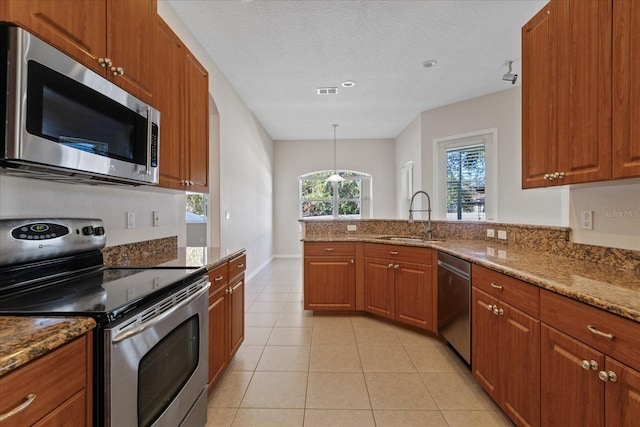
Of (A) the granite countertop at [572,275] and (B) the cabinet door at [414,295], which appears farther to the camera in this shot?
(B) the cabinet door at [414,295]

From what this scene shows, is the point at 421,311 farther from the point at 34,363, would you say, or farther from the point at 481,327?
the point at 34,363

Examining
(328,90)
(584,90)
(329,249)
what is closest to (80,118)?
(584,90)

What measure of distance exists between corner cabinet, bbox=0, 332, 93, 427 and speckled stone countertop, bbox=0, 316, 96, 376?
0.08 ft

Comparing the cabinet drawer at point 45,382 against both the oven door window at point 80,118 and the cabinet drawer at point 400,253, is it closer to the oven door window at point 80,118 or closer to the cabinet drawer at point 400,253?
the oven door window at point 80,118

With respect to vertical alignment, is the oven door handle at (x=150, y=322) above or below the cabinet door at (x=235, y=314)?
above

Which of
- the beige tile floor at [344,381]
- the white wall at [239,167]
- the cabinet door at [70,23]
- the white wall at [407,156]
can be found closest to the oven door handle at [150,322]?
the beige tile floor at [344,381]

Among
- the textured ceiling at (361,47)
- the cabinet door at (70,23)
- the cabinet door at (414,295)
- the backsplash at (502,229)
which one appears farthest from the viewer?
the cabinet door at (414,295)

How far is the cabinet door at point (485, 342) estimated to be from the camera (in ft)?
5.84

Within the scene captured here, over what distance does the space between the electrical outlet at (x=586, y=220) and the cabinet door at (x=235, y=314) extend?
2358mm

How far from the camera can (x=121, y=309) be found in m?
0.96

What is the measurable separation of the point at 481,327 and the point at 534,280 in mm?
672

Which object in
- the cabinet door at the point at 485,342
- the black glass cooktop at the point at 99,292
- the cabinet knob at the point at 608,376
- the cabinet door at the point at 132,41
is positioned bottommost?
the cabinet door at the point at 485,342

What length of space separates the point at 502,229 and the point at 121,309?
115 inches

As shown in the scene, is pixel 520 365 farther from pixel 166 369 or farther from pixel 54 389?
pixel 54 389
